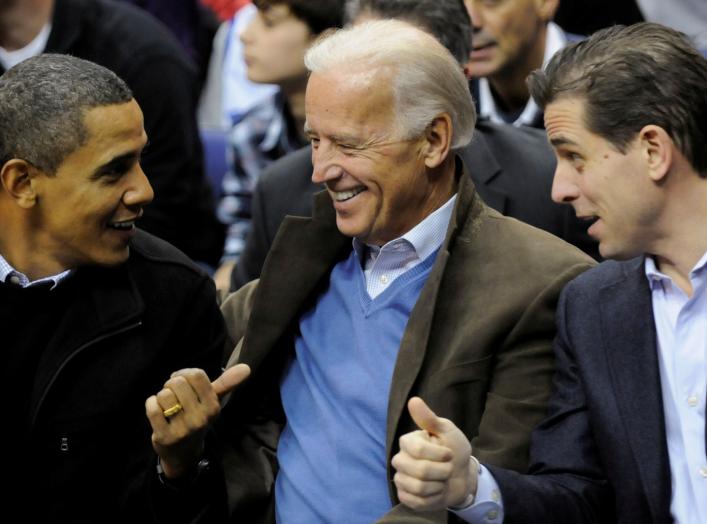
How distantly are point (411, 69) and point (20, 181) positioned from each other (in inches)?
34.4

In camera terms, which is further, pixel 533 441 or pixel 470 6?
pixel 470 6

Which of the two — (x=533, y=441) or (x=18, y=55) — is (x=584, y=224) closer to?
(x=533, y=441)

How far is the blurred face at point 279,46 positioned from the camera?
465 cm

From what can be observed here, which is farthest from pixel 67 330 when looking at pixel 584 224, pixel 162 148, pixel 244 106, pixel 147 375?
pixel 244 106

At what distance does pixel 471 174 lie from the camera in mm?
3645

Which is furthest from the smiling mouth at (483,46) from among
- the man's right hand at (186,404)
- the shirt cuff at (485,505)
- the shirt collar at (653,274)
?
the shirt cuff at (485,505)

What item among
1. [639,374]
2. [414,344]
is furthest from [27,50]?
[639,374]

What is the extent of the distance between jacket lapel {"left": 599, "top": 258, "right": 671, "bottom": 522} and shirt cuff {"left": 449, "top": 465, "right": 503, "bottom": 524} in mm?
281

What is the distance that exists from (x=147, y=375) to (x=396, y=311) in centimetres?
57

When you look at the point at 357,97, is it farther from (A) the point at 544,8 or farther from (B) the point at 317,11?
(B) the point at 317,11

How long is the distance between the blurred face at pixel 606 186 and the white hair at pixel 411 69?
0.31m

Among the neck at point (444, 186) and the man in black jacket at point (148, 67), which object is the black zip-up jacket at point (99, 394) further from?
the man in black jacket at point (148, 67)

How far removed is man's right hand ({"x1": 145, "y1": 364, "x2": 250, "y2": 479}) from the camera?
285 cm

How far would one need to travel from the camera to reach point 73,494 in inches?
122
